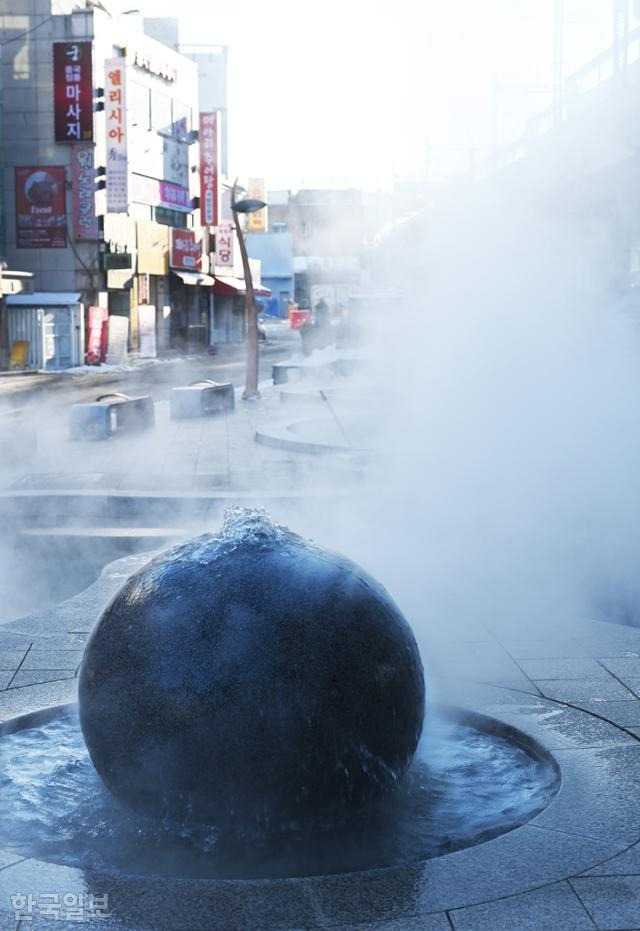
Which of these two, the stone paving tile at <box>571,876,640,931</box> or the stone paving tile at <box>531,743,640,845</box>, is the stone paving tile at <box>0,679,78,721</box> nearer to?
the stone paving tile at <box>531,743,640,845</box>

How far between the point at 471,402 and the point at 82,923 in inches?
296

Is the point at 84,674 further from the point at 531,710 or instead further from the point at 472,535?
the point at 472,535

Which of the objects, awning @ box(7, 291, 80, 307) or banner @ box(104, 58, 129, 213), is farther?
banner @ box(104, 58, 129, 213)

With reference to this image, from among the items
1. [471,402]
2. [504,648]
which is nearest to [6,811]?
[504,648]

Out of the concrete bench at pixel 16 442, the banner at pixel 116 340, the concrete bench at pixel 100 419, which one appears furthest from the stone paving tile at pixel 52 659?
the banner at pixel 116 340

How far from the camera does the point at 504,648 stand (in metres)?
4.12

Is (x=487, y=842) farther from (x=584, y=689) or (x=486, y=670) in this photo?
(x=486, y=670)

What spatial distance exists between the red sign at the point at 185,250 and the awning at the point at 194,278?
18 cm

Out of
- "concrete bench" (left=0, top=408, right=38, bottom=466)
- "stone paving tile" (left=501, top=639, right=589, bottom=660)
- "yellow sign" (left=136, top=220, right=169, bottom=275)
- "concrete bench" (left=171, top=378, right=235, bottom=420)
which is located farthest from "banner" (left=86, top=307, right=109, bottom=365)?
"stone paving tile" (left=501, top=639, right=589, bottom=660)

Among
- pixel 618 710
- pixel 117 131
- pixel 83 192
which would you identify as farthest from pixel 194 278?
pixel 618 710

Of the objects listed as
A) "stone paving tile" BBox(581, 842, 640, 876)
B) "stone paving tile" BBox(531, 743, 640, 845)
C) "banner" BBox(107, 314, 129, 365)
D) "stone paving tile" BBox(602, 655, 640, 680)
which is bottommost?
"stone paving tile" BBox(602, 655, 640, 680)

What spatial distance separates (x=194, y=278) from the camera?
1364 inches

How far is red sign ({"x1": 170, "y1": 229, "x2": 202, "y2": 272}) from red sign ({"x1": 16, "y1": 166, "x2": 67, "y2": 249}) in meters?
6.12

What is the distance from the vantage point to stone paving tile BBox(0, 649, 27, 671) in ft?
12.4
